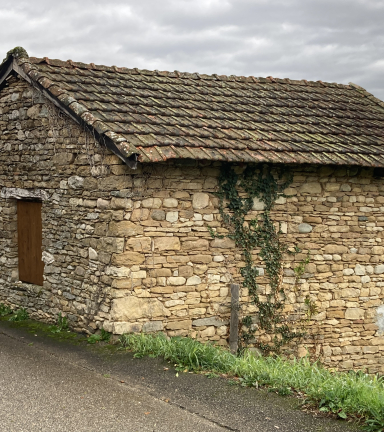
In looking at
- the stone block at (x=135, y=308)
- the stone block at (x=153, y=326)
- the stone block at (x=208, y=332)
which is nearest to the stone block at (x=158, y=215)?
the stone block at (x=135, y=308)

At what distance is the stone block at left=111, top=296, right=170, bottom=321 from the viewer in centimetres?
750

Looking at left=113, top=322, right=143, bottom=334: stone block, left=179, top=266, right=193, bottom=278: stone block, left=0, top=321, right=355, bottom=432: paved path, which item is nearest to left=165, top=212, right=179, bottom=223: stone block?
left=179, top=266, right=193, bottom=278: stone block

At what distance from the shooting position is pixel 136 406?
5418 mm

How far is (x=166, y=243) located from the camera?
7.76 meters

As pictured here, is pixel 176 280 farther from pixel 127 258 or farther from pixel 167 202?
pixel 167 202

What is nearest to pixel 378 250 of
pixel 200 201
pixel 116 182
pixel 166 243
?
pixel 200 201

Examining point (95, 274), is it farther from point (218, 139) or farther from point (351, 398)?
point (351, 398)

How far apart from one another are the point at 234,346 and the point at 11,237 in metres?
4.39

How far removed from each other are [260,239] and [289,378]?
2.93m

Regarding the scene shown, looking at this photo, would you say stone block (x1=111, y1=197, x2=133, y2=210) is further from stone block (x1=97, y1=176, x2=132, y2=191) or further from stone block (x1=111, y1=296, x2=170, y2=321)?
stone block (x1=111, y1=296, x2=170, y2=321)

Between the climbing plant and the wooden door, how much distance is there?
315cm

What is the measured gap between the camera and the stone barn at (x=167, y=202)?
7.60 metres

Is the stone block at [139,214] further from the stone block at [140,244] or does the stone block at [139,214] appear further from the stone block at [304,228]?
the stone block at [304,228]

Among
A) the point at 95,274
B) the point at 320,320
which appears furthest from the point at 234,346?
the point at 95,274
